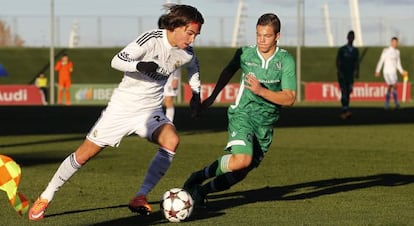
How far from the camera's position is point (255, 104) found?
10.5 meters

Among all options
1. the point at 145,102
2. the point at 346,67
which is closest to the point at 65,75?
the point at 346,67

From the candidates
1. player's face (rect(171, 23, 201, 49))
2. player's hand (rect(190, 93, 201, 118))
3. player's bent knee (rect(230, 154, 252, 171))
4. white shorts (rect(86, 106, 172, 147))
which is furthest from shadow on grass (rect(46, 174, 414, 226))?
player's face (rect(171, 23, 201, 49))

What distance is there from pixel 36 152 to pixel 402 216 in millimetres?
9567

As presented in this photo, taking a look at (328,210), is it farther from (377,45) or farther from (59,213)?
(377,45)

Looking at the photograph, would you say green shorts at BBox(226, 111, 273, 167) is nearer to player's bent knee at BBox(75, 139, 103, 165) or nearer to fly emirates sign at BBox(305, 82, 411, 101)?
player's bent knee at BBox(75, 139, 103, 165)

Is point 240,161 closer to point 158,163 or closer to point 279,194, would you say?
point 158,163

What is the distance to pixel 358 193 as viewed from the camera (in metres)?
12.2

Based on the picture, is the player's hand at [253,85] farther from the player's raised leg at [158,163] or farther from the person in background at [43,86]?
the person in background at [43,86]

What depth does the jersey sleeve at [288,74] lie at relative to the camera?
10.4m

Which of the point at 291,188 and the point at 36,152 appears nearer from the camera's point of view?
the point at 291,188

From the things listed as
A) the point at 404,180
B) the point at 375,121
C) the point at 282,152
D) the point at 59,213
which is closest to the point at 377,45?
the point at 375,121

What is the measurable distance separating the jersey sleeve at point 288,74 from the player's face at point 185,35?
104 centimetres

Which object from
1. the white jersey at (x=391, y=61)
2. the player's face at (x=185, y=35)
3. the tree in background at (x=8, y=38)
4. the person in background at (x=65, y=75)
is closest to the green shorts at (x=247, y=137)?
the player's face at (x=185, y=35)

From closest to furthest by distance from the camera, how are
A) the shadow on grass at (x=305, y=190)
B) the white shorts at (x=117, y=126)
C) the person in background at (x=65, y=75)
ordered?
the white shorts at (x=117, y=126), the shadow on grass at (x=305, y=190), the person in background at (x=65, y=75)
